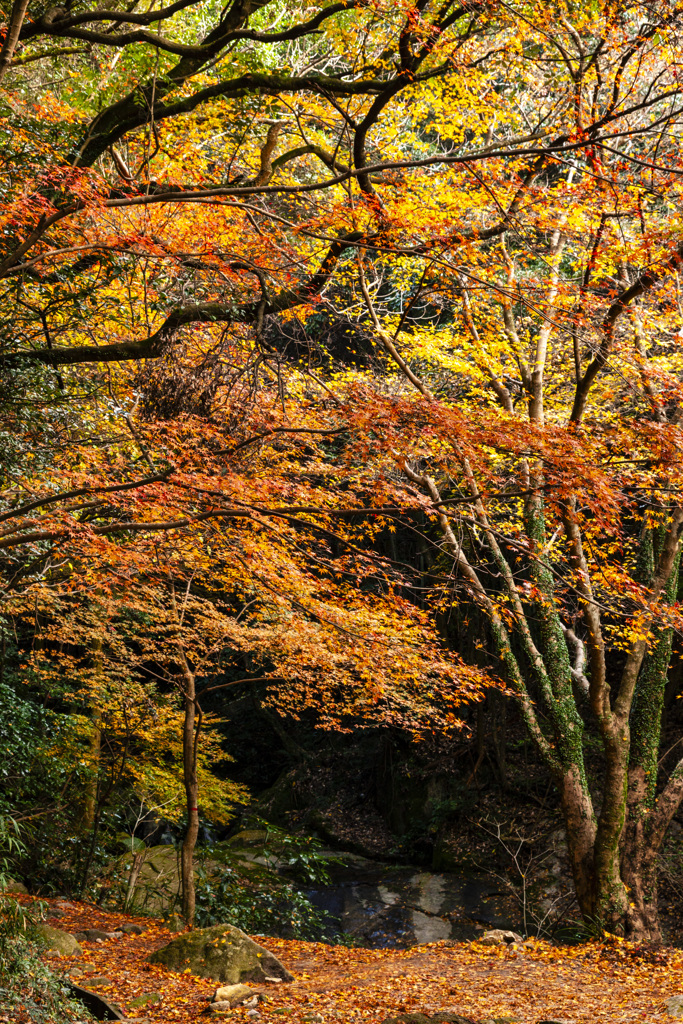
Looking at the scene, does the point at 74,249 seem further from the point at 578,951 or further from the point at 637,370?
the point at 578,951

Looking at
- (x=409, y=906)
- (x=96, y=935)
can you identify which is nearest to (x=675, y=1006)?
(x=96, y=935)

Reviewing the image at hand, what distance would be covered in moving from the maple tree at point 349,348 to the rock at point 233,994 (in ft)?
9.29

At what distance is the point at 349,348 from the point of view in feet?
23.9

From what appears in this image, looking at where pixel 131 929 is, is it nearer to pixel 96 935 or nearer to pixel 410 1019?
pixel 96 935

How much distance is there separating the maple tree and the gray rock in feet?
8.68

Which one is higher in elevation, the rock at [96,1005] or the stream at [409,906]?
the rock at [96,1005]

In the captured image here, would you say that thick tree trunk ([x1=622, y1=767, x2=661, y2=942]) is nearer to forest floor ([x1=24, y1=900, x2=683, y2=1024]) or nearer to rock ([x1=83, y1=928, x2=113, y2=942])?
forest floor ([x1=24, y1=900, x2=683, y2=1024])

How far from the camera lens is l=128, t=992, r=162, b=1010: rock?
17.9ft

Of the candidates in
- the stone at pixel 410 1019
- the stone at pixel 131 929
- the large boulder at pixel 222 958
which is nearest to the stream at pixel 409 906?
the stone at pixel 131 929

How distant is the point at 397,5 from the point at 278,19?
13.1ft

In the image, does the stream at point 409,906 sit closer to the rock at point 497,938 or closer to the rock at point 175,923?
the rock at point 497,938

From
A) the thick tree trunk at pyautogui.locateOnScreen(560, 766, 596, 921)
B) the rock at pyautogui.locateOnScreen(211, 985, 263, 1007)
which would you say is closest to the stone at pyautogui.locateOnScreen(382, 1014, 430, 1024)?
the rock at pyautogui.locateOnScreen(211, 985, 263, 1007)

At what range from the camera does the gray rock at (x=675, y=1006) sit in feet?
15.9

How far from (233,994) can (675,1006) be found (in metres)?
3.15
